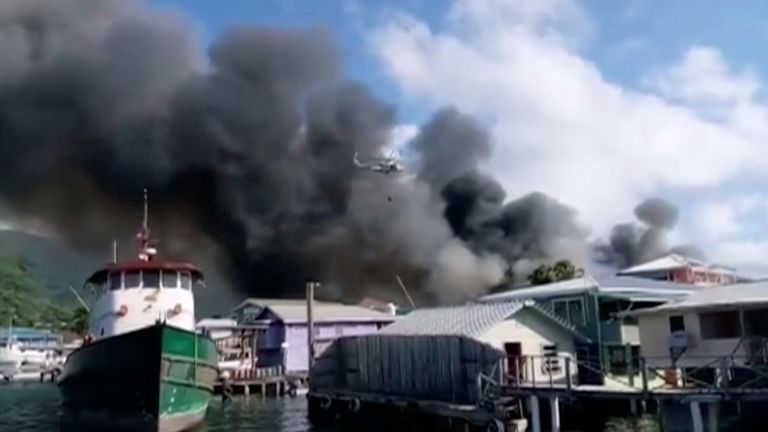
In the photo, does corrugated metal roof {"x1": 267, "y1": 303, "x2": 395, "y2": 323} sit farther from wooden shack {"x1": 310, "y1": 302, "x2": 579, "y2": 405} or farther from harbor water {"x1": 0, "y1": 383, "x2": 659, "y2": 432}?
wooden shack {"x1": 310, "y1": 302, "x2": 579, "y2": 405}

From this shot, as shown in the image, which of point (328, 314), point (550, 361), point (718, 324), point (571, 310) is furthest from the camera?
point (328, 314)

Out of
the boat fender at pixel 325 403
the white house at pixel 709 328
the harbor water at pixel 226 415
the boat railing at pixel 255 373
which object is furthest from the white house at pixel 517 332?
the boat railing at pixel 255 373

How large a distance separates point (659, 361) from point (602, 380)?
2.20 metres

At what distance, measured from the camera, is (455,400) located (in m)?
28.3

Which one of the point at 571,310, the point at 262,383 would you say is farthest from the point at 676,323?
the point at 262,383

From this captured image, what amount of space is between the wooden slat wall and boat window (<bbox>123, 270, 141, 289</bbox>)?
936 centimetres

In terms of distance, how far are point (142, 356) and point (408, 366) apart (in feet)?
32.6

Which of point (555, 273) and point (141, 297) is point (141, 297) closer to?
point (141, 297)

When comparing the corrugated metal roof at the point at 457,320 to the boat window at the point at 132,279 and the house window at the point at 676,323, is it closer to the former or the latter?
the house window at the point at 676,323

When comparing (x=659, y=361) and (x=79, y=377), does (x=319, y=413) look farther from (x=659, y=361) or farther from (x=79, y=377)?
(x=659, y=361)

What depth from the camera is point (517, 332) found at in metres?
30.7

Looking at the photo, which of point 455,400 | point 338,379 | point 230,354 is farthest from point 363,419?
point 230,354

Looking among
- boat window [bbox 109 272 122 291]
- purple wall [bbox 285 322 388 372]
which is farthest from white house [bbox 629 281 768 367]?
purple wall [bbox 285 322 388 372]

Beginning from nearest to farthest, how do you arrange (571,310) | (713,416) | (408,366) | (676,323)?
1. (713,416)
2. (676,323)
3. (408,366)
4. (571,310)
